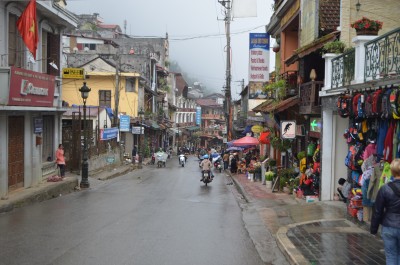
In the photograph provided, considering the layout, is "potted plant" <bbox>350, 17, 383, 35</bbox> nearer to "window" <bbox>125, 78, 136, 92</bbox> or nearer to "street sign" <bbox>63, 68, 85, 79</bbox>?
"street sign" <bbox>63, 68, 85, 79</bbox>

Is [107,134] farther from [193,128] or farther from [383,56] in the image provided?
[193,128]

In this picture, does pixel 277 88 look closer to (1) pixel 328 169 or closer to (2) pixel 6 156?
(1) pixel 328 169

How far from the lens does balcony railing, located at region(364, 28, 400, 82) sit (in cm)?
923

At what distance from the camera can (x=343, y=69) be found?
1293 centimetres

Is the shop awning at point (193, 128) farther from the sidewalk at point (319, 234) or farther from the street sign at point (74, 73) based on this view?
the sidewalk at point (319, 234)

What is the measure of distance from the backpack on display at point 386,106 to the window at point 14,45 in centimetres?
1228

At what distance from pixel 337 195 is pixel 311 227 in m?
4.44

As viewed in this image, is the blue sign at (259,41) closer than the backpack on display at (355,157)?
No

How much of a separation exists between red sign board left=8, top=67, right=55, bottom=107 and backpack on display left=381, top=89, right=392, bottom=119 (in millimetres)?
10850

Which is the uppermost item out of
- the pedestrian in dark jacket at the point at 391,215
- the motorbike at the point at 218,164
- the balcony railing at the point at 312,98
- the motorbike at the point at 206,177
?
the balcony railing at the point at 312,98

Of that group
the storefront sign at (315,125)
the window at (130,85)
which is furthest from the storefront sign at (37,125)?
the window at (130,85)

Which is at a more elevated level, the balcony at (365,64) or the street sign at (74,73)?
the street sign at (74,73)

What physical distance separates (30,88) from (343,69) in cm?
1010

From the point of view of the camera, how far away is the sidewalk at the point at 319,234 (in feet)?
28.0
